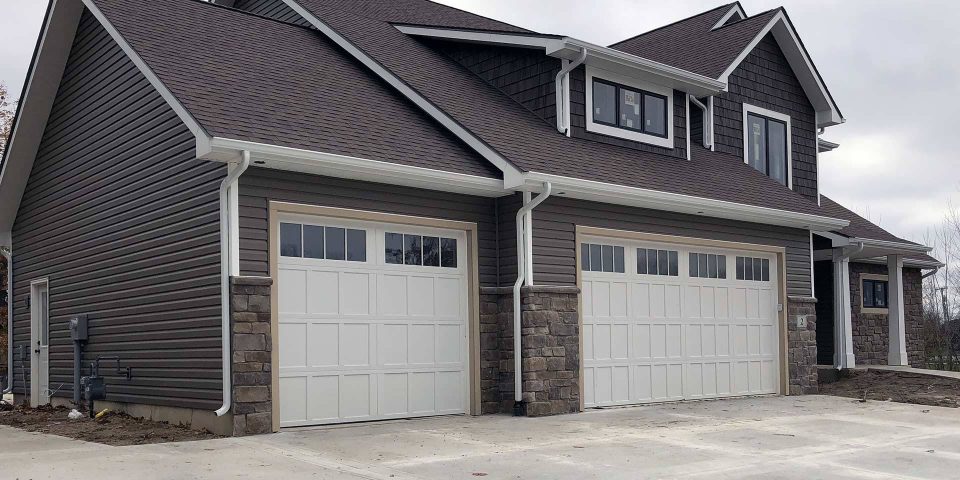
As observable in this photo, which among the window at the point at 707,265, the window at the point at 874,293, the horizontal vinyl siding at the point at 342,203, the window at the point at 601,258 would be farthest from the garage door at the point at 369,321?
the window at the point at 874,293

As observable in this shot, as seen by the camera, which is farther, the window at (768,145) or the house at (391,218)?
the window at (768,145)

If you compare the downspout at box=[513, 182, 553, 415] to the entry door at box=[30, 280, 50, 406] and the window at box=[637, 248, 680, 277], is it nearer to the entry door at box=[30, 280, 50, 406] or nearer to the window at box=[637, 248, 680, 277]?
the window at box=[637, 248, 680, 277]

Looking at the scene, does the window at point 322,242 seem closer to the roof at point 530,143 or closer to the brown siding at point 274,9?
the roof at point 530,143

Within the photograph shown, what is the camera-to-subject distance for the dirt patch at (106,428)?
970cm

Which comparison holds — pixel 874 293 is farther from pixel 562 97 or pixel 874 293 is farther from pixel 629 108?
pixel 562 97

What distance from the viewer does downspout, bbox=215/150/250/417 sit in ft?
31.6

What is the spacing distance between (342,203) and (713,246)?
6184mm

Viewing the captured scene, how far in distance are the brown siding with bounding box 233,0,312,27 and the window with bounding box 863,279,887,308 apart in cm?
1270

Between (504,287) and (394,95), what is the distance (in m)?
3.29

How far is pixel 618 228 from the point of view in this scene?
42.6ft

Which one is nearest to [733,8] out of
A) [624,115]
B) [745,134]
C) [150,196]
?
[745,134]

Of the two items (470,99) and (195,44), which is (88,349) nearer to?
(195,44)

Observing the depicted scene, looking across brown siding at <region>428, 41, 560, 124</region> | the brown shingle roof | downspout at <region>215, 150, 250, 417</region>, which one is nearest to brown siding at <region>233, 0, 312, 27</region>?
brown siding at <region>428, 41, 560, 124</region>

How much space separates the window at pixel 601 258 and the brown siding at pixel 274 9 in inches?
241
